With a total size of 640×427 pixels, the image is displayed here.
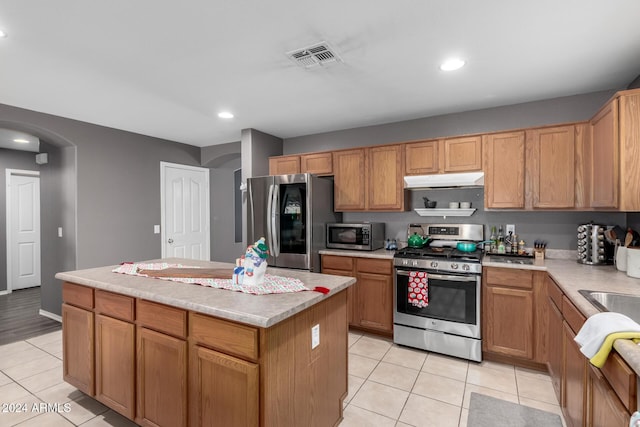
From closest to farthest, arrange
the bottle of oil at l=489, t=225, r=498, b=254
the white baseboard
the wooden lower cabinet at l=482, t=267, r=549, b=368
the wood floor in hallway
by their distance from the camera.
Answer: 1. the wooden lower cabinet at l=482, t=267, r=549, b=368
2. the bottle of oil at l=489, t=225, r=498, b=254
3. the wood floor in hallway
4. the white baseboard

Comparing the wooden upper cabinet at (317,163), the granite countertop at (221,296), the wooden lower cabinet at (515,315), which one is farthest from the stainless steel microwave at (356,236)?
the granite countertop at (221,296)

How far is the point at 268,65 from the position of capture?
2.40 metres

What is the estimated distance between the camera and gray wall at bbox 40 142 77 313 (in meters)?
3.77

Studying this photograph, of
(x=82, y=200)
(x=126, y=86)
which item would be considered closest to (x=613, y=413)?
(x=126, y=86)

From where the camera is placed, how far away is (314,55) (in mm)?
2232

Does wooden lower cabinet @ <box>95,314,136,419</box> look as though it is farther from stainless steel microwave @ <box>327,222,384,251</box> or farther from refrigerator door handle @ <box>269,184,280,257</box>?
stainless steel microwave @ <box>327,222,384,251</box>

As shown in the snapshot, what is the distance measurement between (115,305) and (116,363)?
37 cm

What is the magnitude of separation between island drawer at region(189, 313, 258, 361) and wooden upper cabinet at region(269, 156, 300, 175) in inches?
110

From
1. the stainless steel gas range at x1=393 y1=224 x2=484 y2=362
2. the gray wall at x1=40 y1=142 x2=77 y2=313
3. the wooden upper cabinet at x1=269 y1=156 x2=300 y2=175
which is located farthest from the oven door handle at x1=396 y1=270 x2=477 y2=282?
the gray wall at x1=40 y1=142 x2=77 y2=313

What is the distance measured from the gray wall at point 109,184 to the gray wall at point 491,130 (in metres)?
2.71

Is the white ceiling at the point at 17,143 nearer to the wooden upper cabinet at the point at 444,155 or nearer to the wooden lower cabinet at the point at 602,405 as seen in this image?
the wooden upper cabinet at the point at 444,155

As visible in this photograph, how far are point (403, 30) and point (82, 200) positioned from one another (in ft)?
13.1

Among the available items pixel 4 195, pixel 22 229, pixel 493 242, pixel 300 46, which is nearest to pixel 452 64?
pixel 300 46

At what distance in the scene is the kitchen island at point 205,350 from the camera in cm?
142
